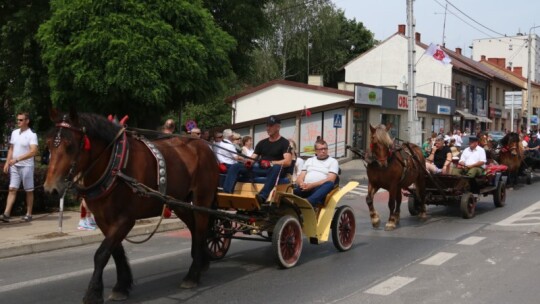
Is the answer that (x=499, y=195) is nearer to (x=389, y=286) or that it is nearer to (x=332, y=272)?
(x=332, y=272)

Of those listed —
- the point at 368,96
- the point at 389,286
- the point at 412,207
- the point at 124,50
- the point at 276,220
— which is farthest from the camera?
the point at 368,96

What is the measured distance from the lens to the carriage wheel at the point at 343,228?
27.9 ft

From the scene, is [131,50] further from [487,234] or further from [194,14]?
[487,234]

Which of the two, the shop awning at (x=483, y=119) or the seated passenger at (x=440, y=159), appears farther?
the shop awning at (x=483, y=119)

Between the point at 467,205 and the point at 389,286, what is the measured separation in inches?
241

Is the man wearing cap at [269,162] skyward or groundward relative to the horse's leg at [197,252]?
skyward

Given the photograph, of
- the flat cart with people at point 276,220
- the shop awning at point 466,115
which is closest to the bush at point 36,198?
the flat cart with people at point 276,220

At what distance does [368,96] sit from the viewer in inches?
1249

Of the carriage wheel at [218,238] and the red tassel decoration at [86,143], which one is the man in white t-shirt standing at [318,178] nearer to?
the carriage wheel at [218,238]

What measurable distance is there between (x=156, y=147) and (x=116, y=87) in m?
7.93

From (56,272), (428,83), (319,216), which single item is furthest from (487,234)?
(428,83)

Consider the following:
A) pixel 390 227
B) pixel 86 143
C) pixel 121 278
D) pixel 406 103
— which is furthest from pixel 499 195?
pixel 406 103

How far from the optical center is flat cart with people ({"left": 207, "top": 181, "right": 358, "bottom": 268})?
7.30 meters

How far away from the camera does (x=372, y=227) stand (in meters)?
11.1
